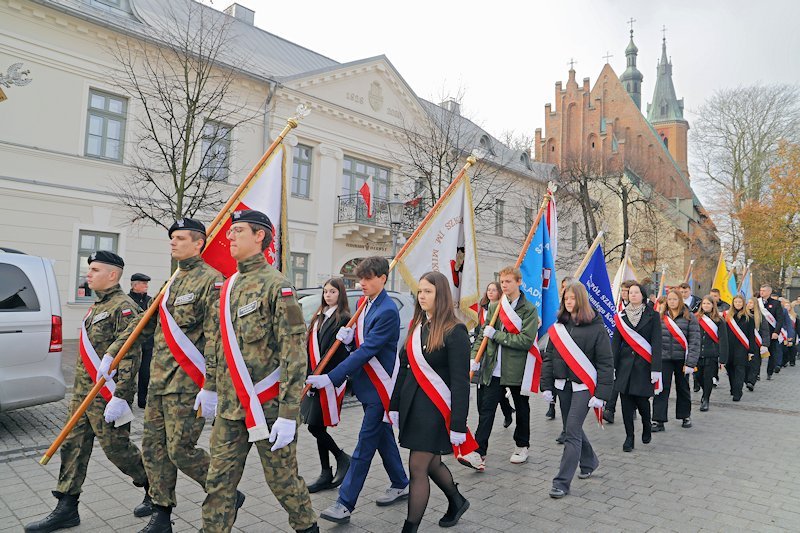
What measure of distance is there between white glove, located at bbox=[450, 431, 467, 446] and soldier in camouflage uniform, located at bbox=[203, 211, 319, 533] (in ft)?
3.24

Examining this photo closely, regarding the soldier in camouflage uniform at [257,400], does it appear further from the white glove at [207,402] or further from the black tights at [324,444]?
the black tights at [324,444]

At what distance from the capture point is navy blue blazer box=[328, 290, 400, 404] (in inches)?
173

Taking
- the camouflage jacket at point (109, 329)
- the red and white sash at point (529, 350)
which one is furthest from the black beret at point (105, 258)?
the red and white sash at point (529, 350)

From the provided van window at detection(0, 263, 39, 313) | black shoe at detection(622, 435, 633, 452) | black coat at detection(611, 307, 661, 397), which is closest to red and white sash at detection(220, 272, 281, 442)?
van window at detection(0, 263, 39, 313)

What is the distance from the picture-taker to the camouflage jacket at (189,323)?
3.59 m

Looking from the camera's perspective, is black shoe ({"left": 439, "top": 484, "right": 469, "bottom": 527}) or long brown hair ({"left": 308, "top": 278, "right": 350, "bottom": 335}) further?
long brown hair ({"left": 308, "top": 278, "right": 350, "bottom": 335})

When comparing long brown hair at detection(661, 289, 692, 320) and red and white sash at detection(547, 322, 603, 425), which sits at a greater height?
long brown hair at detection(661, 289, 692, 320)

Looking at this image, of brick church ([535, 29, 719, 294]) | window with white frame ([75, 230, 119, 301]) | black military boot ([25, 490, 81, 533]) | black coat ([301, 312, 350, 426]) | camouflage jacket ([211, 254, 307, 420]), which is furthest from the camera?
brick church ([535, 29, 719, 294])

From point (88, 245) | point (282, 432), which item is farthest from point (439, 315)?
point (88, 245)

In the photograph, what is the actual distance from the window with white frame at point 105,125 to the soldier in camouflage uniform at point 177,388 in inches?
574

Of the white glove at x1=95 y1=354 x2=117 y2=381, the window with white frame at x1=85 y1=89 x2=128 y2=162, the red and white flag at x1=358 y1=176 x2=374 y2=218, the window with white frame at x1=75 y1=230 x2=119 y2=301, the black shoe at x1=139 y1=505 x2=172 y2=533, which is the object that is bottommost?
the black shoe at x1=139 y1=505 x2=172 y2=533

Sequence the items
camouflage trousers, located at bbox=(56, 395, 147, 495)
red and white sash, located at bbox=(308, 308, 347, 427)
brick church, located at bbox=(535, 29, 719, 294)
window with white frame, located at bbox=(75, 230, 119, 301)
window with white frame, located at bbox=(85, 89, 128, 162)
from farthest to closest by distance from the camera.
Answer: brick church, located at bbox=(535, 29, 719, 294), window with white frame, located at bbox=(85, 89, 128, 162), window with white frame, located at bbox=(75, 230, 119, 301), red and white sash, located at bbox=(308, 308, 347, 427), camouflage trousers, located at bbox=(56, 395, 147, 495)

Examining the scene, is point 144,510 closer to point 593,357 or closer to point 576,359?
point 576,359

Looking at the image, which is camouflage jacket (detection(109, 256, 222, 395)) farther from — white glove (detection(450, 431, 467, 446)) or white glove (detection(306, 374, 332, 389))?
white glove (detection(450, 431, 467, 446))
